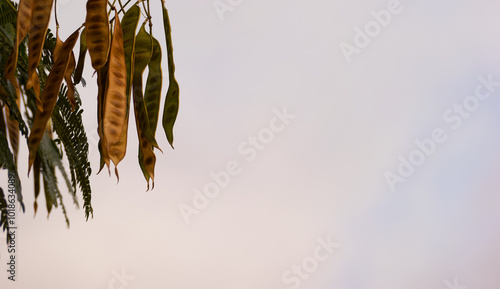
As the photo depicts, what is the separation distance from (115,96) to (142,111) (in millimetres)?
39

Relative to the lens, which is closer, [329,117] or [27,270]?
[27,270]

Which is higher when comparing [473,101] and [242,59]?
[242,59]

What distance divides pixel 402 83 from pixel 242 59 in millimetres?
765

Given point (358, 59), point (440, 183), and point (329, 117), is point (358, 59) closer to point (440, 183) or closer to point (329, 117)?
point (329, 117)

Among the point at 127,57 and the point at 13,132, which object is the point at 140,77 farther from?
the point at 13,132

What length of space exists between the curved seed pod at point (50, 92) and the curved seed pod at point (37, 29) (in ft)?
0.05

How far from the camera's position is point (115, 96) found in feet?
1.37

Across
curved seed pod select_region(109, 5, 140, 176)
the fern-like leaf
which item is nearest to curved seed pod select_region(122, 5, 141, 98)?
curved seed pod select_region(109, 5, 140, 176)

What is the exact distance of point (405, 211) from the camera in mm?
2484

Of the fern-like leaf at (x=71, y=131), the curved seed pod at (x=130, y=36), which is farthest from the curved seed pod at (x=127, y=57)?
the fern-like leaf at (x=71, y=131)

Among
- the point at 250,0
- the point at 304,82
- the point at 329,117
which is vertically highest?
the point at 250,0

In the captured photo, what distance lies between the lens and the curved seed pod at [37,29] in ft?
1.41

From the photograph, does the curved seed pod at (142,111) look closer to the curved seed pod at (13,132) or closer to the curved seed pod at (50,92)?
the curved seed pod at (50,92)

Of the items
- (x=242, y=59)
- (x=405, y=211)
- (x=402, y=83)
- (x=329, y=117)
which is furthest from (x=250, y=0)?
(x=405, y=211)
